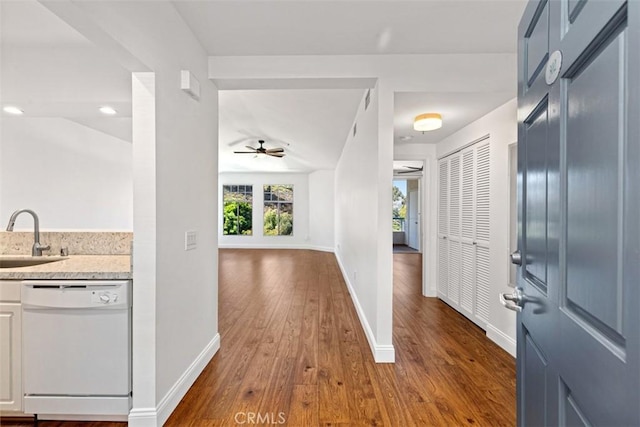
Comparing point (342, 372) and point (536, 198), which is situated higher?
point (536, 198)

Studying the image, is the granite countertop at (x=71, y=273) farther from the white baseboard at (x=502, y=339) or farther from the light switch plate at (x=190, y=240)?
the white baseboard at (x=502, y=339)

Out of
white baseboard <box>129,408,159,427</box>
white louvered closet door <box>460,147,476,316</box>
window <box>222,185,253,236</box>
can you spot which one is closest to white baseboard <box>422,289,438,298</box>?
white louvered closet door <box>460,147,476,316</box>

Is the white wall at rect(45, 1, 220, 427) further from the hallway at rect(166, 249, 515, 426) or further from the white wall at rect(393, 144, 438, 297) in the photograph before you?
the white wall at rect(393, 144, 438, 297)

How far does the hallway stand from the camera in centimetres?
173

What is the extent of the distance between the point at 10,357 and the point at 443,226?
4.11 meters

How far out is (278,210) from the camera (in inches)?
368

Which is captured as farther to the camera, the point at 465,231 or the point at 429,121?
the point at 465,231

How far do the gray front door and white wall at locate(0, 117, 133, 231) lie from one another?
10.2 ft

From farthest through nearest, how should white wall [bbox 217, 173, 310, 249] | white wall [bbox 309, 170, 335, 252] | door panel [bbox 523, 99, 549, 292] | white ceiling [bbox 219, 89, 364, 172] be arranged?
white wall [bbox 217, 173, 310, 249] → white wall [bbox 309, 170, 335, 252] → white ceiling [bbox 219, 89, 364, 172] → door panel [bbox 523, 99, 549, 292]

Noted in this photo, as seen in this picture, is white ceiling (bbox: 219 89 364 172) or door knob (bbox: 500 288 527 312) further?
white ceiling (bbox: 219 89 364 172)

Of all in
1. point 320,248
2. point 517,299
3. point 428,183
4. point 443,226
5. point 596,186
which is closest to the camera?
point 596,186

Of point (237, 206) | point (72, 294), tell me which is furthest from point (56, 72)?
point (237, 206)

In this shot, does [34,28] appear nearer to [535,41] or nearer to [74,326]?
[74,326]

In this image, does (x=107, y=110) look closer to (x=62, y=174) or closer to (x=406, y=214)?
(x=62, y=174)
